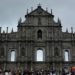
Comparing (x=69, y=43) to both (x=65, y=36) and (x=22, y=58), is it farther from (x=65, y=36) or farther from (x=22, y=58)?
(x=22, y=58)

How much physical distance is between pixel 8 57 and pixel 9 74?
830 inches

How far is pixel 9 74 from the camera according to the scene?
25.0 meters

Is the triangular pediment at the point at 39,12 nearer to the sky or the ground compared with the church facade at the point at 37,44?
nearer to the sky

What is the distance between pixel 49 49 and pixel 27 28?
4249mm

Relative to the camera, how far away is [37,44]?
46.2m

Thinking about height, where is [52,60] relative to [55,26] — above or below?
below

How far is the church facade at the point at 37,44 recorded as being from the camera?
4531cm

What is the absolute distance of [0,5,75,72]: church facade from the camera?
4531 cm

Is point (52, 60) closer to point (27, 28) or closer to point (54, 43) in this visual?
point (54, 43)

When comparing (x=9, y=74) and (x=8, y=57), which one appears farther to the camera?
(x=8, y=57)

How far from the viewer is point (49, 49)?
46031mm

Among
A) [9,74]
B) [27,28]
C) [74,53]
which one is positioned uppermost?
[27,28]

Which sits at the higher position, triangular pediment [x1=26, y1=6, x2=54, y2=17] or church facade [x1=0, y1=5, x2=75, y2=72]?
triangular pediment [x1=26, y1=6, x2=54, y2=17]

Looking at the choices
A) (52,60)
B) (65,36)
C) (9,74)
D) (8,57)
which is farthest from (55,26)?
(9,74)
